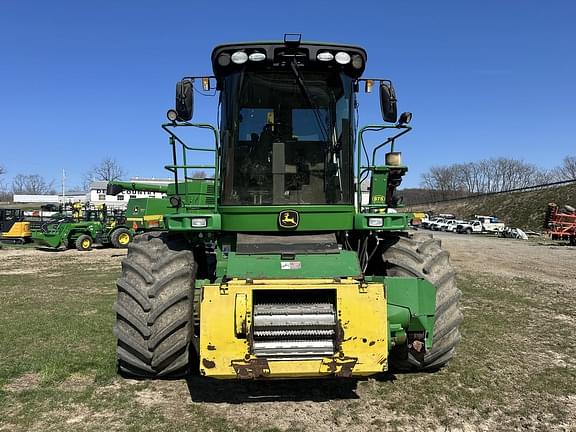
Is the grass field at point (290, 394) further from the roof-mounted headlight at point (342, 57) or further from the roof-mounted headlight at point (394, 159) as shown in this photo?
the roof-mounted headlight at point (342, 57)

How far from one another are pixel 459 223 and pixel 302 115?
50608 millimetres

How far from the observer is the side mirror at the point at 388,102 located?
5305mm

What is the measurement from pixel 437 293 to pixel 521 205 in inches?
2309

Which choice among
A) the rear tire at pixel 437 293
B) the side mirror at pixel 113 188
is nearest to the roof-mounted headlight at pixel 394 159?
the rear tire at pixel 437 293

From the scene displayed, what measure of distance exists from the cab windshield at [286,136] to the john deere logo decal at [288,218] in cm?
20

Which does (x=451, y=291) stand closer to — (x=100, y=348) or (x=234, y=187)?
(x=234, y=187)

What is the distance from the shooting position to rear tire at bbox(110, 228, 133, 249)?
2636 cm

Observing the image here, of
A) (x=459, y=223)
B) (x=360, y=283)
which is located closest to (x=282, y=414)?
(x=360, y=283)

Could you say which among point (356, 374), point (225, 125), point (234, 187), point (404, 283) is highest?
point (225, 125)

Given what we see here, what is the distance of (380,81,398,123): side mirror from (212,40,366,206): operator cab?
33cm

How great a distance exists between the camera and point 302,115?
5250 mm

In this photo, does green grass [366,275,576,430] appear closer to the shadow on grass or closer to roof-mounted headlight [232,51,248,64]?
→ the shadow on grass

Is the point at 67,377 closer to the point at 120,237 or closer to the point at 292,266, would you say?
the point at 292,266

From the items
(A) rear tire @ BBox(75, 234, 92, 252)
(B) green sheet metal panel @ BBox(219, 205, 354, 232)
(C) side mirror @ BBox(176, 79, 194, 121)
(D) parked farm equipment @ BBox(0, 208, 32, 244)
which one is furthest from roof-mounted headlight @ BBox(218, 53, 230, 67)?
(D) parked farm equipment @ BBox(0, 208, 32, 244)
